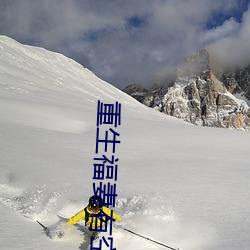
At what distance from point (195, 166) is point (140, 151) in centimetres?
Answer: 270

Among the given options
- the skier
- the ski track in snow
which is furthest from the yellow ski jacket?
the ski track in snow

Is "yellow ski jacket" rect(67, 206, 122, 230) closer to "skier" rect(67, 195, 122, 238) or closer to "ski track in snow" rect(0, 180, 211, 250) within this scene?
"skier" rect(67, 195, 122, 238)

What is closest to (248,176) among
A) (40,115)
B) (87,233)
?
(87,233)

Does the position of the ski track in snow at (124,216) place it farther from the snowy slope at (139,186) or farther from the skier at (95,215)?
the skier at (95,215)

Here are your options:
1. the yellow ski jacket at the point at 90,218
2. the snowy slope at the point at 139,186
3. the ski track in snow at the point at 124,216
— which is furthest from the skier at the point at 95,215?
the snowy slope at the point at 139,186

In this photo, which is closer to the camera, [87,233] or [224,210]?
[87,233]

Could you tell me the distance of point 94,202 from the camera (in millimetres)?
5289

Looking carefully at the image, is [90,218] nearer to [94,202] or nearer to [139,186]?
[94,202]

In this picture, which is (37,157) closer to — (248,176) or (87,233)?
(87,233)

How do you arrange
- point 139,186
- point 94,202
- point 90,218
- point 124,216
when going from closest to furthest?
point 94,202 → point 90,218 → point 124,216 → point 139,186

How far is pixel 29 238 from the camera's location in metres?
5.01

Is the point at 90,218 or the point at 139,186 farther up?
the point at 139,186

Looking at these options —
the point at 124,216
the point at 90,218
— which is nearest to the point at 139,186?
the point at 124,216

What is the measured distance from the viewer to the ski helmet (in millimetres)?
5281
